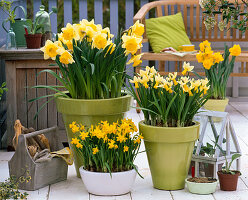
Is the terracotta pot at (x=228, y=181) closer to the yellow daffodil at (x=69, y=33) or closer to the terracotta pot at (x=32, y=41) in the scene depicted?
the yellow daffodil at (x=69, y=33)

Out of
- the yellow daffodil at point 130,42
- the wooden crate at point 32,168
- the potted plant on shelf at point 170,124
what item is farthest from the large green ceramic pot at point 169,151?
the wooden crate at point 32,168

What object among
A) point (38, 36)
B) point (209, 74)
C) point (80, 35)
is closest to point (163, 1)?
point (209, 74)

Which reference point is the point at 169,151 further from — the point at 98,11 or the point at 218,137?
the point at 98,11

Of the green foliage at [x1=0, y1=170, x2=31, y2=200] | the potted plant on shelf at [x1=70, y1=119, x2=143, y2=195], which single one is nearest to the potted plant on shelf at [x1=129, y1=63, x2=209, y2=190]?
the potted plant on shelf at [x1=70, y1=119, x2=143, y2=195]

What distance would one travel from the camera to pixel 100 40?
8.44 ft

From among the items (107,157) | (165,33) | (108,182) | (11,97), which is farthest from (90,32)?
(165,33)

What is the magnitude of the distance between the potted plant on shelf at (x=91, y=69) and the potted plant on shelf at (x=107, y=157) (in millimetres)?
134

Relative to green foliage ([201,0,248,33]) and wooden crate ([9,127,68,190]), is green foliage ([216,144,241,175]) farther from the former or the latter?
wooden crate ([9,127,68,190])

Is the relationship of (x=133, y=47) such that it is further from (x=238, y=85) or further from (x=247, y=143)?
(x=238, y=85)

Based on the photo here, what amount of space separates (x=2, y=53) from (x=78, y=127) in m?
0.97

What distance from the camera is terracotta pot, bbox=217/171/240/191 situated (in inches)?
102

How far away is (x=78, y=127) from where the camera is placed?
2.61 m

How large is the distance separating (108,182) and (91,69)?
57cm

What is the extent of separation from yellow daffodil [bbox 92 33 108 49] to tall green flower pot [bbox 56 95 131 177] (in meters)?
0.28
